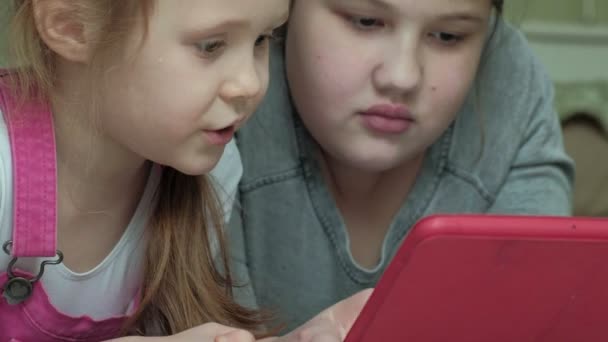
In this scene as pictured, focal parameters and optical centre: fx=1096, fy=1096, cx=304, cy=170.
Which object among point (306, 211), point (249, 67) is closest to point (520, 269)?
point (249, 67)

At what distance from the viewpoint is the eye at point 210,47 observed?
773 millimetres

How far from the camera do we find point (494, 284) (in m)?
0.68

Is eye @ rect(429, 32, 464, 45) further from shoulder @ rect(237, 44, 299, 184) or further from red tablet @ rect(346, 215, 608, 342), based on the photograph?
red tablet @ rect(346, 215, 608, 342)

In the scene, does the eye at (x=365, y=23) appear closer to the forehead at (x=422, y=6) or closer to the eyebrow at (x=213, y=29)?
the forehead at (x=422, y=6)

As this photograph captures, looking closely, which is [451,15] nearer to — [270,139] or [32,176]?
[270,139]

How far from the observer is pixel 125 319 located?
0.95 metres

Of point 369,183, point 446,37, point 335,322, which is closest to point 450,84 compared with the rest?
point 446,37

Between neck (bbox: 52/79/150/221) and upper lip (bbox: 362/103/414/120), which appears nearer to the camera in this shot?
neck (bbox: 52/79/150/221)

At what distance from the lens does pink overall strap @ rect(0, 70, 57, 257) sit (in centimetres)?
83

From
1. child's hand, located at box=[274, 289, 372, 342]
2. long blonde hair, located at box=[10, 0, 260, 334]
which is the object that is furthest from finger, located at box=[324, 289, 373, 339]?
long blonde hair, located at box=[10, 0, 260, 334]

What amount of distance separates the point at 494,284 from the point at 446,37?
14.6 inches

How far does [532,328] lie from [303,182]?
0.43 metres

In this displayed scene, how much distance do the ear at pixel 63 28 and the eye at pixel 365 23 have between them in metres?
0.28

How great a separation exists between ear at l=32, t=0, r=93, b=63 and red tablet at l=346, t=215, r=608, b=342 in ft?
0.94
